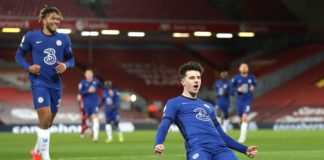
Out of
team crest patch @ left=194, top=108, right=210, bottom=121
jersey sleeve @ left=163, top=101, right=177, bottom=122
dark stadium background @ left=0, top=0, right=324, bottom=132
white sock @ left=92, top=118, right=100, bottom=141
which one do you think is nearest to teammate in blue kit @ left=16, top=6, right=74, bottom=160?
jersey sleeve @ left=163, top=101, right=177, bottom=122

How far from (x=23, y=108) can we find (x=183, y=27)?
31.0 feet

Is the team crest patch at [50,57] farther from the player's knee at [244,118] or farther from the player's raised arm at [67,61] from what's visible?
the player's knee at [244,118]

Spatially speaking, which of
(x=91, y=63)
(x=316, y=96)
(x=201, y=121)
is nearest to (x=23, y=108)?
(x=91, y=63)

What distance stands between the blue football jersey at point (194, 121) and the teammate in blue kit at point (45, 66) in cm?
353

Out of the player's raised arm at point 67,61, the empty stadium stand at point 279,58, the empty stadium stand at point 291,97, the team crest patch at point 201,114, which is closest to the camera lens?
the team crest patch at point 201,114

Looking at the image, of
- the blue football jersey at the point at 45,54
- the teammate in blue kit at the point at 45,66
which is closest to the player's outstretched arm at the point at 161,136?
the teammate in blue kit at the point at 45,66

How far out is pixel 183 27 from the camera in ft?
135

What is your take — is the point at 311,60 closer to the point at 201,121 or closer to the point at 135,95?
the point at 135,95

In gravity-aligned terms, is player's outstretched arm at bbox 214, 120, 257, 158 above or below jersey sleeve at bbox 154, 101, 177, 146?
below

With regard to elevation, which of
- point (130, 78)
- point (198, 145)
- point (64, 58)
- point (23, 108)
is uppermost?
point (130, 78)

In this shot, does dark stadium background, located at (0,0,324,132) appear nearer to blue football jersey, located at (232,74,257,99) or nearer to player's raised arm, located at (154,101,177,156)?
blue football jersey, located at (232,74,257,99)

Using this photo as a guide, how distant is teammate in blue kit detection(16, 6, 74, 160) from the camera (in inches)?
480

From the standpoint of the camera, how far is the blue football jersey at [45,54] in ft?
40.5

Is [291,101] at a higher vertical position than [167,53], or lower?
lower
